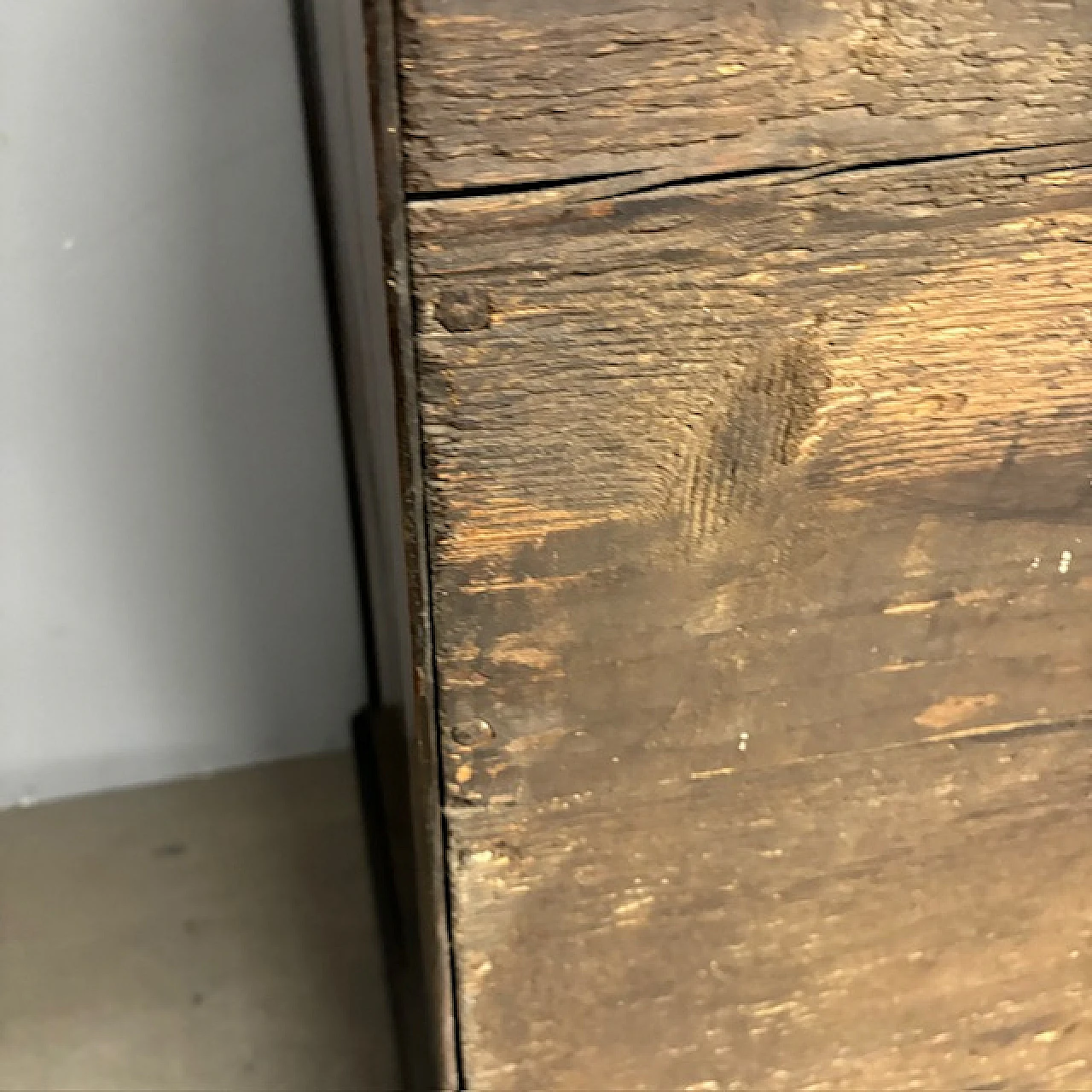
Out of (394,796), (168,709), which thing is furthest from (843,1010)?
(168,709)

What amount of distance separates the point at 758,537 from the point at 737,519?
0.05 feet

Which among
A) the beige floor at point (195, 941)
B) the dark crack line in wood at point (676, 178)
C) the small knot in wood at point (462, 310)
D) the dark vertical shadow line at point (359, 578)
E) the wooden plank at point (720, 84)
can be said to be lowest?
the beige floor at point (195, 941)

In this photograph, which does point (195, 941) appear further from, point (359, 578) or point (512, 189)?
point (512, 189)

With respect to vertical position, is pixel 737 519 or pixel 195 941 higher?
pixel 737 519

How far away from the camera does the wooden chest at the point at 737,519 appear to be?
0.37 meters

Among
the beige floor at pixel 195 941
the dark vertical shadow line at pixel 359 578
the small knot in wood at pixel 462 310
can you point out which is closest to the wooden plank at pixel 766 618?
the small knot in wood at pixel 462 310

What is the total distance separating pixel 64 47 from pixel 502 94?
1.78ft

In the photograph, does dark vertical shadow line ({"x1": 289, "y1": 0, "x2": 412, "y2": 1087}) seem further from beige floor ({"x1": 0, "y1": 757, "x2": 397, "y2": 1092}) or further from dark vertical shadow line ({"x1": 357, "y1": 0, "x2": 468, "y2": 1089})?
dark vertical shadow line ({"x1": 357, "y1": 0, "x2": 468, "y2": 1089})

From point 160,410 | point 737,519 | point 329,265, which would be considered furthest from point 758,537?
point 160,410

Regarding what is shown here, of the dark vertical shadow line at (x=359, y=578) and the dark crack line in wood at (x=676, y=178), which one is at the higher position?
the dark crack line in wood at (x=676, y=178)

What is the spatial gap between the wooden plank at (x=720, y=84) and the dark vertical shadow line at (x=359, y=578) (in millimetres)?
380

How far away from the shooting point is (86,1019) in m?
1.01

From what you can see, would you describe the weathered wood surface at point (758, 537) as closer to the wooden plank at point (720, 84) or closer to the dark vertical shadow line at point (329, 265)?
the wooden plank at point (720, 84)

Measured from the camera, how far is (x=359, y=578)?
3.49ft
